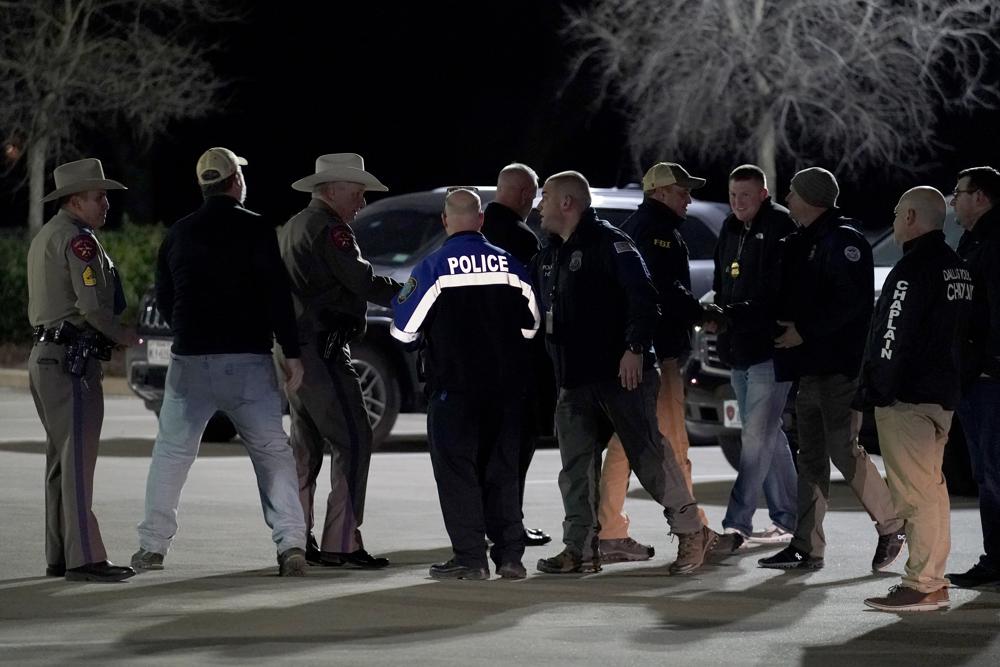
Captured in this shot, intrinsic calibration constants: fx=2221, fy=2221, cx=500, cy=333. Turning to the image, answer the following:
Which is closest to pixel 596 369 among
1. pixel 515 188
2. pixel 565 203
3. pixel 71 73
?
pixel 565 203

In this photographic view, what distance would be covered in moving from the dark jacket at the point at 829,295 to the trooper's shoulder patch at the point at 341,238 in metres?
2.05

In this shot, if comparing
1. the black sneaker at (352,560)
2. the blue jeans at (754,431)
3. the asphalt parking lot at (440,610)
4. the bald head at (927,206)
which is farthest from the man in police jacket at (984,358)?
the black sneaker at (352,560)

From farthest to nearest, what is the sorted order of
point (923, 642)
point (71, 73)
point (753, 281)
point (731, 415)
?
1. point (71, 73)
2. point (731, 415)
3. point (753, 281)
4. point (923, 642)

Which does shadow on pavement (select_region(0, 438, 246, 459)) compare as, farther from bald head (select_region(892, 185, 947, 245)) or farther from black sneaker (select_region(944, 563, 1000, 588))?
bald head (select_region(892, 185, 947, 245))

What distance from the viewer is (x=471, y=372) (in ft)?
31.9

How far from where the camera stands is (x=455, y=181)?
40.1m

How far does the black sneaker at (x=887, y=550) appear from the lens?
10.3 m

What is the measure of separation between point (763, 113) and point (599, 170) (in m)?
12.0

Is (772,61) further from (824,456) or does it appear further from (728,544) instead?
(824,456)

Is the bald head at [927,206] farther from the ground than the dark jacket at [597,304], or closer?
farther from the ground

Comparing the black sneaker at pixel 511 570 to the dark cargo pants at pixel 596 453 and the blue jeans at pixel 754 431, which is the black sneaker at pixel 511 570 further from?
the blue jeans at pixel 754 431

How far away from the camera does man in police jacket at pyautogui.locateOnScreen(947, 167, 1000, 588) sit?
9438 mm

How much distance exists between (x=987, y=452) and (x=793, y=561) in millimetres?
1197

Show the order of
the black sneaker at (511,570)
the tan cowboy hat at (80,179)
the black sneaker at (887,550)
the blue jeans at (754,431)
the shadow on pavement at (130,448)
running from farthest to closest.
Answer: the shadow on pavement at (130,448), the blue jeans at (754,431), the black sneaker at (887,550), the black sneaker at (511,570), the tan cowboy hat at (80,179)
